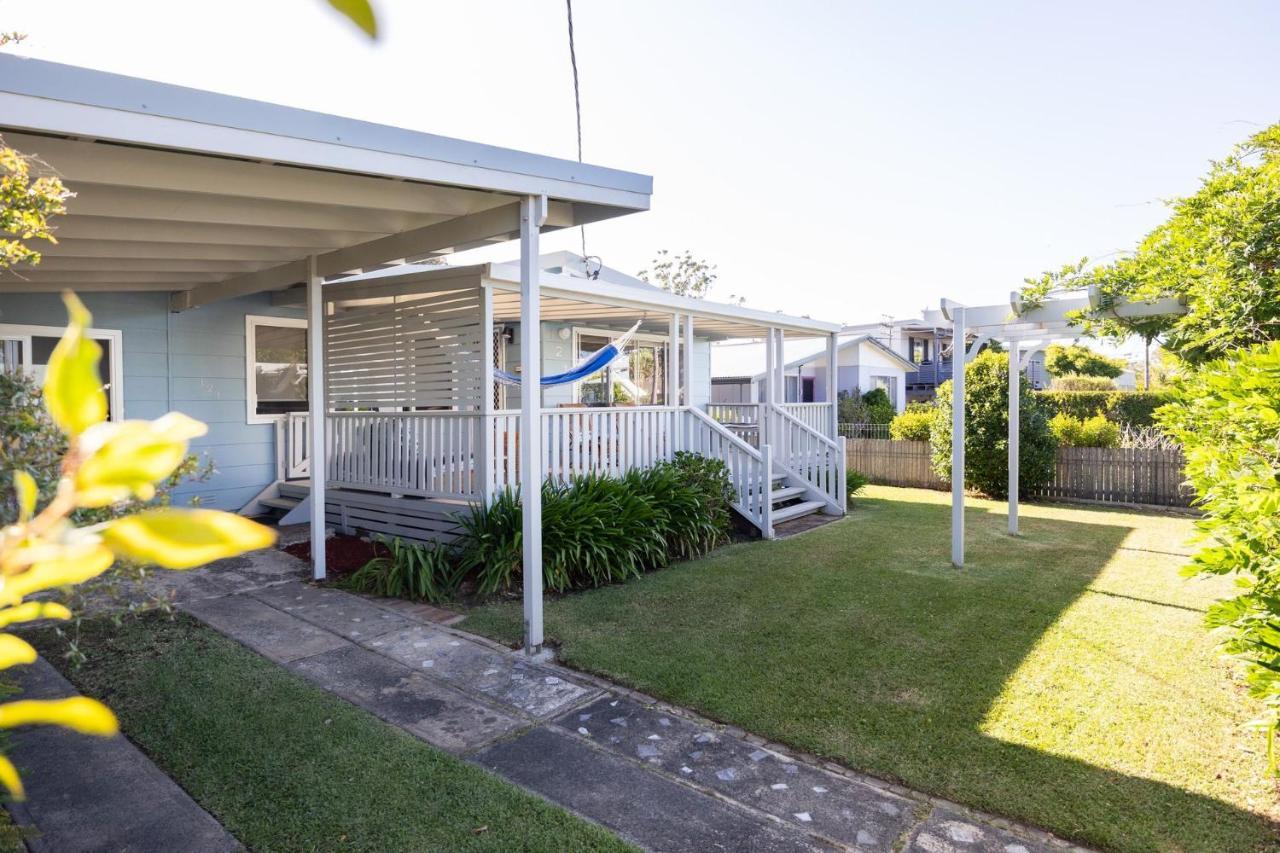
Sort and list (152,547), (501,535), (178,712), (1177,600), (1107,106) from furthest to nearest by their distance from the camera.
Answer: (1107,106) → (501,535) → (1177,600) → (178,712) → (152,547)

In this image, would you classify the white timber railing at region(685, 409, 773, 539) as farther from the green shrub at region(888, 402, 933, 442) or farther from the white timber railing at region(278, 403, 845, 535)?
the green shrub at region(888, 402, 933, 442)

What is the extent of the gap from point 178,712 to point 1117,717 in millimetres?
4699

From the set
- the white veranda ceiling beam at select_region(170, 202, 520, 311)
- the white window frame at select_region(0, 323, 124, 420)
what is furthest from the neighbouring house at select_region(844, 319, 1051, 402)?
the white window frame at select_region(0, 323, 124, 420)

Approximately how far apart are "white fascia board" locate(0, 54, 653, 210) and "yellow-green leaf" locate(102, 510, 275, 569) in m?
3.33

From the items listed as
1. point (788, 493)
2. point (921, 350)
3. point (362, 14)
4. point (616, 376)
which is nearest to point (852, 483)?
point (788, 493)

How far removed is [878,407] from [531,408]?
57.7 feet

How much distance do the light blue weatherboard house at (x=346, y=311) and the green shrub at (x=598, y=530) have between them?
0.40 m

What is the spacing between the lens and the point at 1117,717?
374cm

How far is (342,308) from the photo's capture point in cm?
870

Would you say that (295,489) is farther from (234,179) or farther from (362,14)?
(362,14)

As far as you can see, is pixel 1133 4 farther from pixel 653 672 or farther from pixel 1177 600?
pixel 653 672

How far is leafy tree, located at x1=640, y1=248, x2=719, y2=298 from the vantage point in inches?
1773

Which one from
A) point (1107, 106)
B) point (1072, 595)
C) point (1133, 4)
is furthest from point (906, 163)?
point (1072, 595)

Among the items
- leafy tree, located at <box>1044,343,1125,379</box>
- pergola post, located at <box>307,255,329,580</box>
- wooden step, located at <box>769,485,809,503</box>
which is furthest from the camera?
leafy tree, located at <box>1044,343,1125,379</box>
